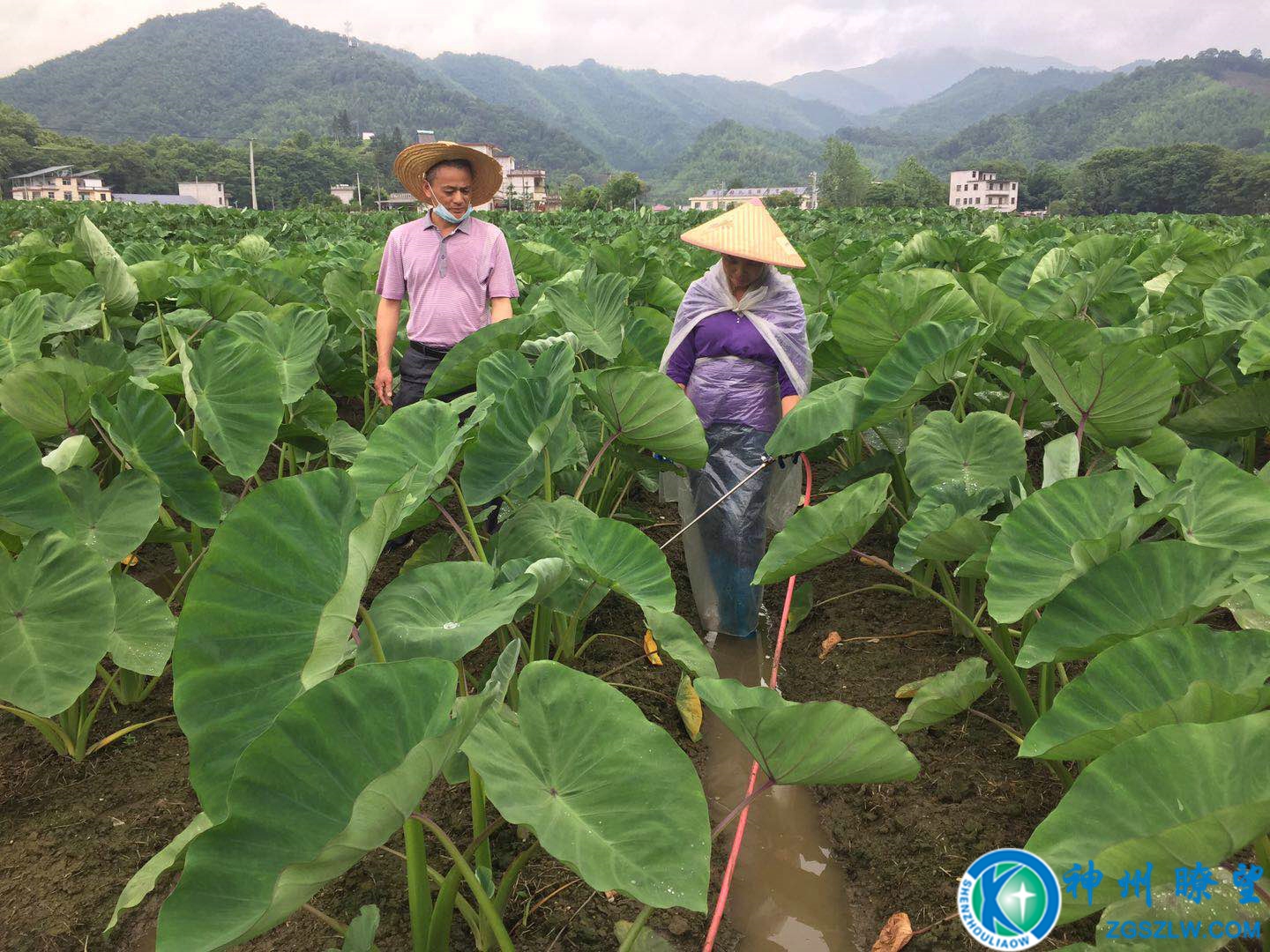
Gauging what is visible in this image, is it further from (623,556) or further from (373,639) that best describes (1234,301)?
(373,639)

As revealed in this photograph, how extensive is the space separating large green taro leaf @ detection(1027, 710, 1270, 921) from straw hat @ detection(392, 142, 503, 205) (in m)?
2.36

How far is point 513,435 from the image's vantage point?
70.6 inches

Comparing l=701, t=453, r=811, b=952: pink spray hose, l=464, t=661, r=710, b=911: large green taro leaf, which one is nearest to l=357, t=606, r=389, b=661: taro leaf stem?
l=464, t=661, r=710, b=911: large green taro leaf

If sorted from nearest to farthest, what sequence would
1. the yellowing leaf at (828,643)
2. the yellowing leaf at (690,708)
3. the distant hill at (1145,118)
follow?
the yellowing leaf at (690,708), the yellowing leaf at (828,643), the distant hill at (1145,118)

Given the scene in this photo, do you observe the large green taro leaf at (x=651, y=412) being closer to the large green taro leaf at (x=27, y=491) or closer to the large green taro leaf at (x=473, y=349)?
the large green taro leaf at (x=473, y=349)

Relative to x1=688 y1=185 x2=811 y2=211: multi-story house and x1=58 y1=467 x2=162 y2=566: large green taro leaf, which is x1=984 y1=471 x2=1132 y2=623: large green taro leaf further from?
x1=688 y1=185 x2=811 y2=211: multi-story house

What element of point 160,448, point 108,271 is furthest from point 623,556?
point 108,271

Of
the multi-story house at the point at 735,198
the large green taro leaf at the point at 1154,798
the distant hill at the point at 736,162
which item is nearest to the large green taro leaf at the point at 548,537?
the large green taro leaf at the point at 1154,798

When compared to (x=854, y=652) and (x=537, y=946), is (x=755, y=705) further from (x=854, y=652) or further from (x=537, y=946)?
(x=854, y=652)

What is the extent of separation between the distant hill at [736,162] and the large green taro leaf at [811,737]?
4013 inches

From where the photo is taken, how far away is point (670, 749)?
1099mm

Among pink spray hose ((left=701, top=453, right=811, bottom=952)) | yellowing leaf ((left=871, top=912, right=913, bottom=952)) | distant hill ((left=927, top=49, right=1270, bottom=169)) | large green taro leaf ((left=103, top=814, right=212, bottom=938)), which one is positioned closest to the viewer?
large green taro leaf ((left=103, top=814, right=212, bottom=938))

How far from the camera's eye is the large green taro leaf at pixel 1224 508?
1475 mm

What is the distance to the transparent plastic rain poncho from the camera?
8.04ft
